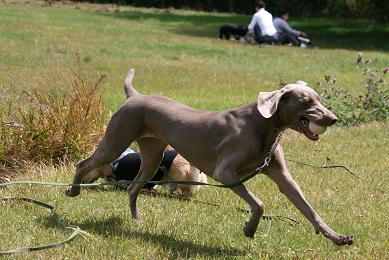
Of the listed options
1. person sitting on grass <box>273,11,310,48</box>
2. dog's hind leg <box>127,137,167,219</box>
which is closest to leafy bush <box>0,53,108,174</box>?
dog's hind leg <box>127,137,167,219</box>

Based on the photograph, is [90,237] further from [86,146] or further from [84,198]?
[86,146]


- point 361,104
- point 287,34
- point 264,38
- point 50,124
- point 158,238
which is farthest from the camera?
point 287,34

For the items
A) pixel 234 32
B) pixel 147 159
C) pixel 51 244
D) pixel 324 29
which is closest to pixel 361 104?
pixel 147 159

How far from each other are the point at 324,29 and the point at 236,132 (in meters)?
28.6

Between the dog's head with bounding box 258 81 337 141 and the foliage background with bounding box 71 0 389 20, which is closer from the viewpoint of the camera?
the dog's head with bounding box 258 81 337 141

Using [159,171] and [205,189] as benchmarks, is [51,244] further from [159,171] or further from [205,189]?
[205,189]

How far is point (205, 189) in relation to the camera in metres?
7.24

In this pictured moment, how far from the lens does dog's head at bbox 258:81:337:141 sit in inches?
194

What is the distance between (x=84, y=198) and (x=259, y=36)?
731 inches

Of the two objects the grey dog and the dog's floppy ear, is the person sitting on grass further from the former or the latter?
the dog's floppy ear

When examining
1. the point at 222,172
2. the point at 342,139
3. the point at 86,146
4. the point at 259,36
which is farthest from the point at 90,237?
the point at 259,36

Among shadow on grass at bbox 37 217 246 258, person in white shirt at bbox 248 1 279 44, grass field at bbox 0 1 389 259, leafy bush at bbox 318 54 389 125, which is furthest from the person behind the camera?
person in white shirt at bbox 248 1 279 44

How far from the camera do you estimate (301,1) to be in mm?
40844

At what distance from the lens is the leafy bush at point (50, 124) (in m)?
7.89
